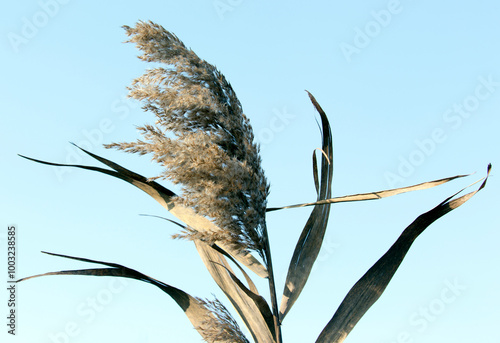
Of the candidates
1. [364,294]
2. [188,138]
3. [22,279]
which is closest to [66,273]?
[22,279]

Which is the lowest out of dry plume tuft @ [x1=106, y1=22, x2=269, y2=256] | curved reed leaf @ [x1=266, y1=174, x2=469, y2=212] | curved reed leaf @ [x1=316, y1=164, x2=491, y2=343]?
curved reed leaf @ [x1=316, y1=164, x2=491, y2=343]

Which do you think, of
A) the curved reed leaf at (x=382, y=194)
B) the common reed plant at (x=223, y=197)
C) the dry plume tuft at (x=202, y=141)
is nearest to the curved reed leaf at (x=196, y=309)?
the common reed plant at (x=223, y=197)

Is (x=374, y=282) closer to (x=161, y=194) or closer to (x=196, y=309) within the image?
(x=196, y=309)

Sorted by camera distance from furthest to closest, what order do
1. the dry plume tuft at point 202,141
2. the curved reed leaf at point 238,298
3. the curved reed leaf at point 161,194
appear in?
the curved reed leaf at point 161,194 → the curved reed leaf at point 238,298 → the dry plume tuft at point 202,141

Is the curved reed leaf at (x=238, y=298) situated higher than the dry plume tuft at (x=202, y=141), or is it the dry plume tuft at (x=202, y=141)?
the dry plume tuft at (x=202, y=141)

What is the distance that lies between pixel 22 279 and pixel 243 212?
1.39m

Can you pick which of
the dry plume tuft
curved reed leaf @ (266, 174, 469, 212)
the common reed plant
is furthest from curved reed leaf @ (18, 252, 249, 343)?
curved reed leaf @ (266, 174, 469, 212)

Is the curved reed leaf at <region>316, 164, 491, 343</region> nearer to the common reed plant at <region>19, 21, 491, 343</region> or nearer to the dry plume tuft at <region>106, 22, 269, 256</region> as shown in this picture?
the common reed plant at <region>19, 21, 491, 343</region>

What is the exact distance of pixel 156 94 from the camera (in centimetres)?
311

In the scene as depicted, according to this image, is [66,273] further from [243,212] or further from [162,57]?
[162,57]

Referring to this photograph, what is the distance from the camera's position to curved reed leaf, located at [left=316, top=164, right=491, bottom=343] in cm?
309

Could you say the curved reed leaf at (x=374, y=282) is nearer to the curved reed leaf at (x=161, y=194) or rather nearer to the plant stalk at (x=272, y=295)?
the plant stalk at (x=272, y=295)

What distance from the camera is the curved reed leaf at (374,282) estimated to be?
10.2 ft

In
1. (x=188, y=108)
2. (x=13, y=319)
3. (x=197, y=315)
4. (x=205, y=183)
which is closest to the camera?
(x=205, y=183)
